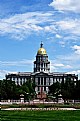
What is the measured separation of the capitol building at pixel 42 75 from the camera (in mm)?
165625

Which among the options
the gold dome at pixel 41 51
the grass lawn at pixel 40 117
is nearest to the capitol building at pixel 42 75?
the gold dome at pixel 41 51

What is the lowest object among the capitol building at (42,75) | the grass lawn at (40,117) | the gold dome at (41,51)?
the grass lawn at (40,117)

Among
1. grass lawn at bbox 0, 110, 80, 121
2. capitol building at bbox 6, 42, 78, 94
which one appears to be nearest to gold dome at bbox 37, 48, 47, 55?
capitol building at bbox 6, 42, 78, 94

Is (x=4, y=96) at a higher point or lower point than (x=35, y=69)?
lower

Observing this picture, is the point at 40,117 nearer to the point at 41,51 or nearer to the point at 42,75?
the point at 42,75

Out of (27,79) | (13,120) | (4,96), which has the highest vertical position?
(27,79)

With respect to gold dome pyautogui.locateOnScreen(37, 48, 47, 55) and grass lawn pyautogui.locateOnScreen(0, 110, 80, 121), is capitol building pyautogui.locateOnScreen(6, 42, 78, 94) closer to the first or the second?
gold dome pyautogui.locateOnScreen(37, 48, 47, 55)

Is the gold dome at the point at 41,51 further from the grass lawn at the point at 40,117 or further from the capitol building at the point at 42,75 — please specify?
the grass lawn at the point at 40,117

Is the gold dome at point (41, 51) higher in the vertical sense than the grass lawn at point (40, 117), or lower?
higher

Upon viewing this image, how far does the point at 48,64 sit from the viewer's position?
169 metres

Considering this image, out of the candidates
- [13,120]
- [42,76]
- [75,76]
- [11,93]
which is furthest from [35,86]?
[13,120]

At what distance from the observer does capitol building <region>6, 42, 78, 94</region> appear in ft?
543

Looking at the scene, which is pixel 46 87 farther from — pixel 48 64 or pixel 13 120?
pixel 13 120

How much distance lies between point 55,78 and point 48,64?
6.96 meters
